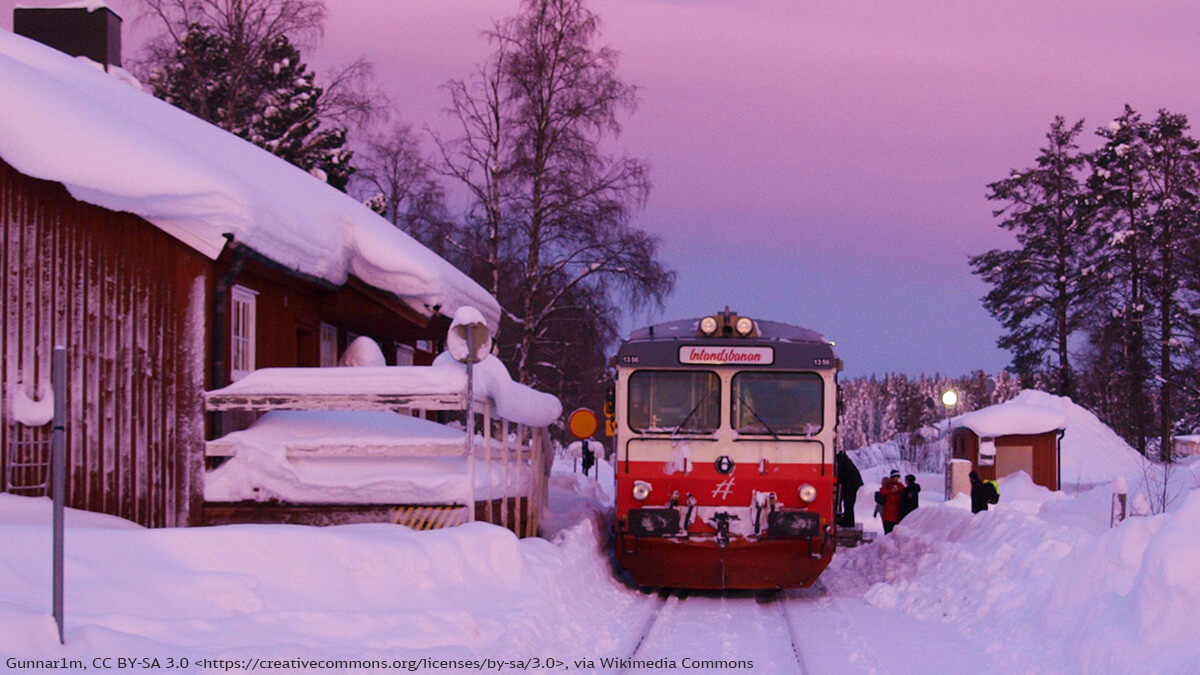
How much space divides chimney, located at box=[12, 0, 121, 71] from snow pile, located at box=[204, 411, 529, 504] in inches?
385

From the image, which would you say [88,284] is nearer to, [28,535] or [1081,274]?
[28,535]

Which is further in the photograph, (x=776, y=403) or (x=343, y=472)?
(x=776, y=403)

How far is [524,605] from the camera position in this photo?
11.0 metres

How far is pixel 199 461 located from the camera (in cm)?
1354

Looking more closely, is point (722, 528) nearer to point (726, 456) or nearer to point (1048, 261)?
point (726, 456)

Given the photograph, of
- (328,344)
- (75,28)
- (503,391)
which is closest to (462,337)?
(503,391)

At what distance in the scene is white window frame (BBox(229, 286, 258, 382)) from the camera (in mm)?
15062

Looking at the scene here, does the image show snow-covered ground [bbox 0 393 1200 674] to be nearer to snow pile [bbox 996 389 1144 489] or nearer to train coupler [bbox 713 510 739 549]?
train coupler [bbox 713 510 739 549]

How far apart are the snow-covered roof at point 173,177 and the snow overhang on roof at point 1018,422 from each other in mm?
21819

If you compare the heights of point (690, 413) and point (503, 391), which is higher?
point (503, 391)

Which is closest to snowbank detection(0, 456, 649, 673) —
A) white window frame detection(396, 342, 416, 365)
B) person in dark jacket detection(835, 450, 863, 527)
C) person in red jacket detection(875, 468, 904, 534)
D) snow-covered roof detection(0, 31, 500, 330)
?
snow-covered roof detection(0, 31, 500, 330)

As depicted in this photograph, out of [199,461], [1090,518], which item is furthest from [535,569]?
[1090,518]

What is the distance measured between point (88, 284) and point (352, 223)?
466cm

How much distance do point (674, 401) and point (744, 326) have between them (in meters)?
1.17
